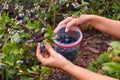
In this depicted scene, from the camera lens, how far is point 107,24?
87.6 inches

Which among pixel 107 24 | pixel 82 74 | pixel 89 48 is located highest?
pixel 107 24

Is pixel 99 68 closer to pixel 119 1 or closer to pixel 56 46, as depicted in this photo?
pixel 56 46

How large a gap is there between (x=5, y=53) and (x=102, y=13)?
1.40 metres

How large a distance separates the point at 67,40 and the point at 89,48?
762 millimetres

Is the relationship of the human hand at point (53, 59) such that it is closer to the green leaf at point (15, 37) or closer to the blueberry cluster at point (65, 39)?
the green leaf at point (15, 37)

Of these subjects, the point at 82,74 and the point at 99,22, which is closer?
the point at 82,74

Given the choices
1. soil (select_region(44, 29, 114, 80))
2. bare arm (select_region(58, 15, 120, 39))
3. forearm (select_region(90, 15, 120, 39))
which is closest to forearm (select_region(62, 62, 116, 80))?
bare arm (select_region(58, 15, 120, 39))

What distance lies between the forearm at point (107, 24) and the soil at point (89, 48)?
21.7 inches

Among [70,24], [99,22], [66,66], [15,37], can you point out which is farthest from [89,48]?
[15,37]

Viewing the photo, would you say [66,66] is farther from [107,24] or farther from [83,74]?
[107,24]

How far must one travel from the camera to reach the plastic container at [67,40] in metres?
2.15

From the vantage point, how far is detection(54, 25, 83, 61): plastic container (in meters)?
2.15

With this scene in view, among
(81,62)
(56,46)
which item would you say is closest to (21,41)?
(56,46)

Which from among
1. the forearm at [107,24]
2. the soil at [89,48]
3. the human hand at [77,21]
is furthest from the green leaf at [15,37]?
the soil at [89,48]
